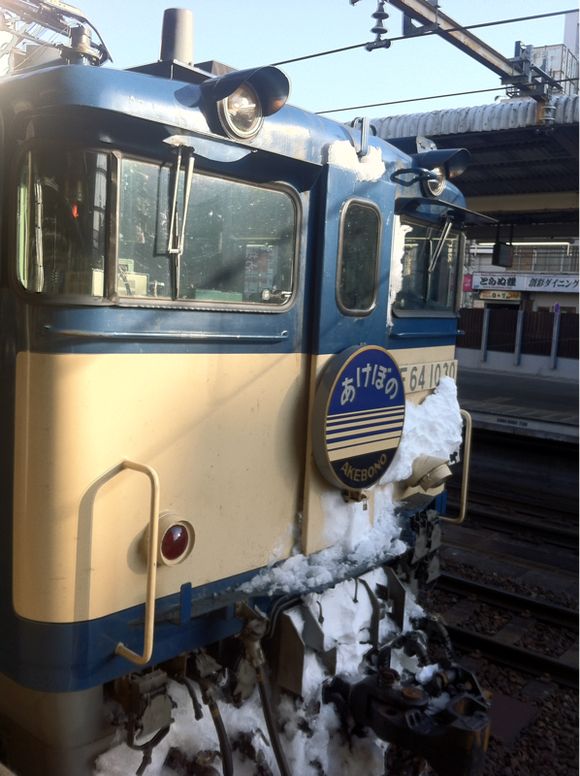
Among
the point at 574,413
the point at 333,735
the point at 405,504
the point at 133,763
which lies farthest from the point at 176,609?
the point at 574,413

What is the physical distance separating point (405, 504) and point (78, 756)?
237 centimetres

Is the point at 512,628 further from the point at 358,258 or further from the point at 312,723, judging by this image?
the point at 358,258

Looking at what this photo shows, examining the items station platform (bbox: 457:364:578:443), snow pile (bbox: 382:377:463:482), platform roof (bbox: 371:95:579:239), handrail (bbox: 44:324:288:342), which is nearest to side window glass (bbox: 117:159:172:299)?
handrail (bbox: 44:324:288:342)

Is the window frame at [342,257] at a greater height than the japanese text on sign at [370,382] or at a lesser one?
greater

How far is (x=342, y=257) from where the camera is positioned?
12.1 feet

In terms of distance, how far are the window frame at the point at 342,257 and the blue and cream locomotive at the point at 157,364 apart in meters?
0.02

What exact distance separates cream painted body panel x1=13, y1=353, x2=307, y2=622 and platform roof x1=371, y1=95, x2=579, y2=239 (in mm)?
5425

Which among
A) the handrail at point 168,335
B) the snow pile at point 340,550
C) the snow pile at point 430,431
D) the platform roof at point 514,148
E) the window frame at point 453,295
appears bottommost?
the snow pile at point 340,550

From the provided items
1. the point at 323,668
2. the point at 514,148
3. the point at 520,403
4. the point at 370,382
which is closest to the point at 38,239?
the point at 370,382

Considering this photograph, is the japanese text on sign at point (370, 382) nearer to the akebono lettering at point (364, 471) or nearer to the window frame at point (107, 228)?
the akebono lettering at point (364, 471)

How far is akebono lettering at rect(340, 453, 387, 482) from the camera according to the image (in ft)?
12.3

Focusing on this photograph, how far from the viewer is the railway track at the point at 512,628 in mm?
5762

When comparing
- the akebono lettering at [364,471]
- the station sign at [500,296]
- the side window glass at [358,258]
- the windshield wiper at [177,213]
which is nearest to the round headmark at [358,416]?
the akebono lettering at [364,471]

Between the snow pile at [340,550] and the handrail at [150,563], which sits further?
the snow pile at [340,550]
